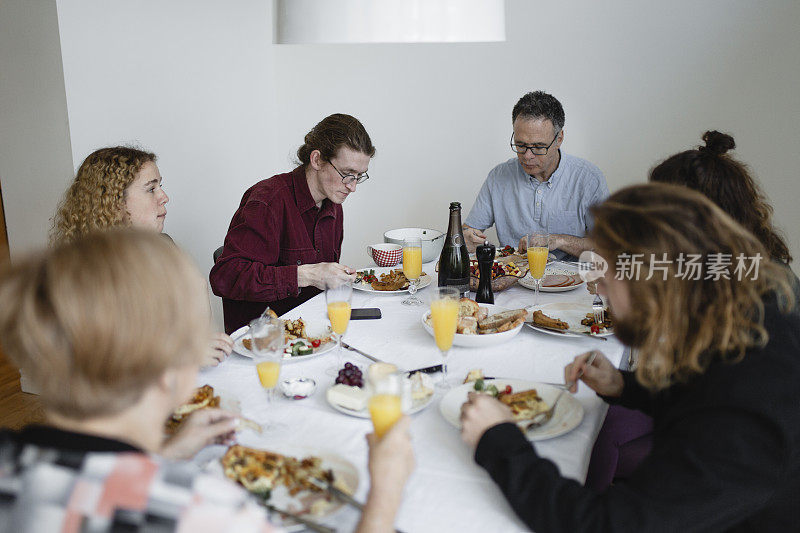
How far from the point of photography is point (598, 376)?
52.8 inches

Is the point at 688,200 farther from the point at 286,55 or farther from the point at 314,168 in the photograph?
the point at 286,55

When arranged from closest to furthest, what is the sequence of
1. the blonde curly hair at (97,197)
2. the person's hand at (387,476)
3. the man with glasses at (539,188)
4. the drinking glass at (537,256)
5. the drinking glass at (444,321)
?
the person's hand at (387,476), the drinking glass at (444,321), the blonde curly hair at (97,197), the drinking glass at (537,256), the man with glasses at (539,188)

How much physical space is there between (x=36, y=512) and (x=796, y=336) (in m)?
1.19

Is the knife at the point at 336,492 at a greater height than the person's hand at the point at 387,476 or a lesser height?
lesser

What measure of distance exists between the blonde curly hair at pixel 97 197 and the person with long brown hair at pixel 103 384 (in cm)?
127

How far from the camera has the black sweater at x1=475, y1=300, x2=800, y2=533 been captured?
3.00 ft

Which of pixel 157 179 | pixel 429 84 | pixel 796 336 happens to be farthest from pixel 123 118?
pixel 796 336

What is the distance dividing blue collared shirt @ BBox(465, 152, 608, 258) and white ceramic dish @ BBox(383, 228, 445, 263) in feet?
2.03

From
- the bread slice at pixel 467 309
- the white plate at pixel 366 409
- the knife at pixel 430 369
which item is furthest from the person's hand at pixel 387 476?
the bread slice at pixel 467 309

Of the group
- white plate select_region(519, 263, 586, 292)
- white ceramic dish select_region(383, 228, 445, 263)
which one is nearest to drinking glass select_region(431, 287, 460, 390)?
white plate select_region(519, 263, 586, 292)

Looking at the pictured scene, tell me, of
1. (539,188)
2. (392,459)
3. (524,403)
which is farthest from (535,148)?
(392,459)

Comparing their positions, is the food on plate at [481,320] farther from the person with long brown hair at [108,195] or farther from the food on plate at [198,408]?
the person with long brown hair at [108,195]

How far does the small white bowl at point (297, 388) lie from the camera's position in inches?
54.0

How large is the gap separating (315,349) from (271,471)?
0.62m
